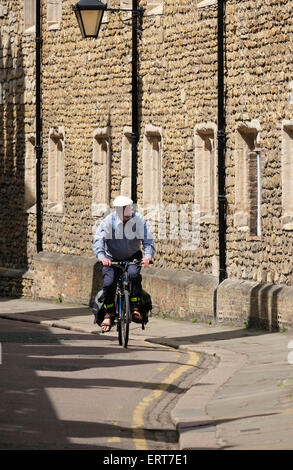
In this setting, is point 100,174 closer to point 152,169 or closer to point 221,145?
point 152,169

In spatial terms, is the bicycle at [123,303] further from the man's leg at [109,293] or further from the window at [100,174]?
the window at [100,174]

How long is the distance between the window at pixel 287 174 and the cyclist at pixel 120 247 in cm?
252

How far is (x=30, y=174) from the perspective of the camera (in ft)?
104

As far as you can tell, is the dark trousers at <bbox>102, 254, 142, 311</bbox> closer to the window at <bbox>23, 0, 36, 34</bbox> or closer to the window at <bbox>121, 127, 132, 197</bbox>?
the window at <bbox>121, 127, 132, 197</bbox>

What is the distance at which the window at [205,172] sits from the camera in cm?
2281

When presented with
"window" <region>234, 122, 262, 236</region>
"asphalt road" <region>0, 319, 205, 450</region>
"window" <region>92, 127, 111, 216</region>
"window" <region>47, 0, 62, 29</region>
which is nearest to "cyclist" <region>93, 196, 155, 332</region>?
"asphalt road" <region>0, 319, 205, 450</region>

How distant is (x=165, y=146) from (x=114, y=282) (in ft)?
21.3

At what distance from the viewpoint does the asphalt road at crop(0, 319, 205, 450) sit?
428 inches

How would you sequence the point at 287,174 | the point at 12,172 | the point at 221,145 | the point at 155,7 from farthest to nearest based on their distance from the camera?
the point at 12,172 < the point at 155,7 < the point at 221,145 < the point at 287,174

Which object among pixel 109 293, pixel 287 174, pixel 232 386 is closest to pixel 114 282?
pixel 109 293

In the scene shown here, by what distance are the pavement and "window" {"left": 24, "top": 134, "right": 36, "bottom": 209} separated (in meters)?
8.30

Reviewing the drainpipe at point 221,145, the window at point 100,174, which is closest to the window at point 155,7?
the drainpipe at point 221,145

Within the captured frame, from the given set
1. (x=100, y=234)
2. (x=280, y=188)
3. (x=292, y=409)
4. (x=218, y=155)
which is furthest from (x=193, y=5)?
(x=292, y=409)
